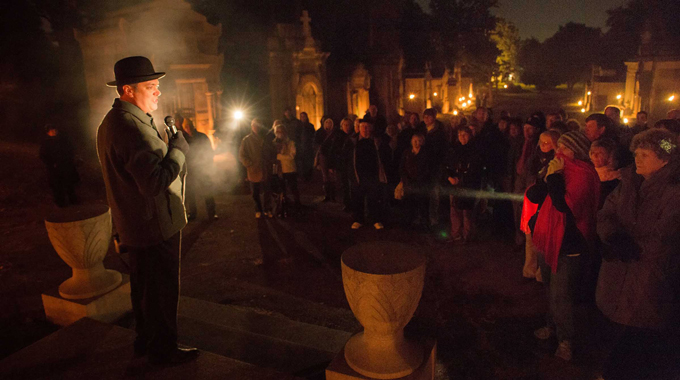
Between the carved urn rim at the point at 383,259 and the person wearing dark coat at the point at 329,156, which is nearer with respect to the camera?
Result: the carved urn rim at the point at 383,259

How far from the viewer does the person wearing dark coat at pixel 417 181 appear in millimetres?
7477

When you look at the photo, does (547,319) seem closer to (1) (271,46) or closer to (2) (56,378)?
(2) (56,378)

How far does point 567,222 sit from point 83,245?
452cm

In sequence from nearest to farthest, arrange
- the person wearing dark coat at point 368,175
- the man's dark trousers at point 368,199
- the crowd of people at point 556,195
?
the crowd of people at point 556,195 → the person wearing dark coat at point 368,175 → the man's dark trousers at point 368,199

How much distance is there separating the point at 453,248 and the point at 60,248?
522 centimetres

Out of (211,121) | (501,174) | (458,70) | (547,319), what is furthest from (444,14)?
(547,319)

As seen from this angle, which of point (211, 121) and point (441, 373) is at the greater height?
point (211, 121)

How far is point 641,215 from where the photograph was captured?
10.3 ft

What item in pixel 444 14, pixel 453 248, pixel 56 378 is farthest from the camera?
pixel 444 14

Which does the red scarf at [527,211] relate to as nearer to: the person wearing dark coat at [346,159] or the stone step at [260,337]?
the stone step at [260,337]

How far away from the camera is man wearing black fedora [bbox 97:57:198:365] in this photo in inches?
117

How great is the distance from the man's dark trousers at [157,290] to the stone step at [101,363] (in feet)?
0.66

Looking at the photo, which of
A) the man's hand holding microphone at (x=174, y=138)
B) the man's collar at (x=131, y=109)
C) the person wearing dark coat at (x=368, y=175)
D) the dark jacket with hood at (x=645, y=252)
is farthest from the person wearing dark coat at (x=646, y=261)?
the person wearing dark coat at (x=368, y=175)

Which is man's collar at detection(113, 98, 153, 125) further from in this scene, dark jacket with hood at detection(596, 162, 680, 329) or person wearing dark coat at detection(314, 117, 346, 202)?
person wearing dark coat at detection(314, 117, 346, 202)
